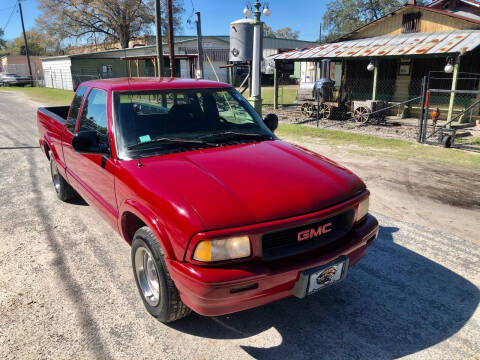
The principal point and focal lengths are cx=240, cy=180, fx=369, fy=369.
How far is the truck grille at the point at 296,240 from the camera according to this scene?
2.46 m

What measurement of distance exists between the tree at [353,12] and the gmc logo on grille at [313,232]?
49.0 m

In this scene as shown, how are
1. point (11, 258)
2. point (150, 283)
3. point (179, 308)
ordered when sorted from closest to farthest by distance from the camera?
point (179, 308)
point (150, 283)
point (11, 258)

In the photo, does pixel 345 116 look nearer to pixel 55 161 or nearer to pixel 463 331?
pixel 55 161

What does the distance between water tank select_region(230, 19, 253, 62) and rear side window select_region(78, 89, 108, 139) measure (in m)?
21.9

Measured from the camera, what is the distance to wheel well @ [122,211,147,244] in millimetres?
3160

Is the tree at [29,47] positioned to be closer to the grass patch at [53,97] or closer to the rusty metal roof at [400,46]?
the grass patch at [53,97]

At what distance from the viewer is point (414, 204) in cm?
553

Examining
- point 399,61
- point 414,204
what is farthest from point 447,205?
point 399,61

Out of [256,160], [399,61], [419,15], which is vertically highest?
[419,15]

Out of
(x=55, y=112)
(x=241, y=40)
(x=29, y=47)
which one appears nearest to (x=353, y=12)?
(x=241, y=40)

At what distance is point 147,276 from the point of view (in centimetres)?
304

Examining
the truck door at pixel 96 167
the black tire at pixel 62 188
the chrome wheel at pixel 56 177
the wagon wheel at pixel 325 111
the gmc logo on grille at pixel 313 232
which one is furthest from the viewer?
the wagon wheel at pixel 325 111

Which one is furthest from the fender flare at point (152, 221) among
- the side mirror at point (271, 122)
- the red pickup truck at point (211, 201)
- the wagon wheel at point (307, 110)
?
the wagon wheel at point (307, 110)

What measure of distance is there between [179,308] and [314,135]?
384 inches
